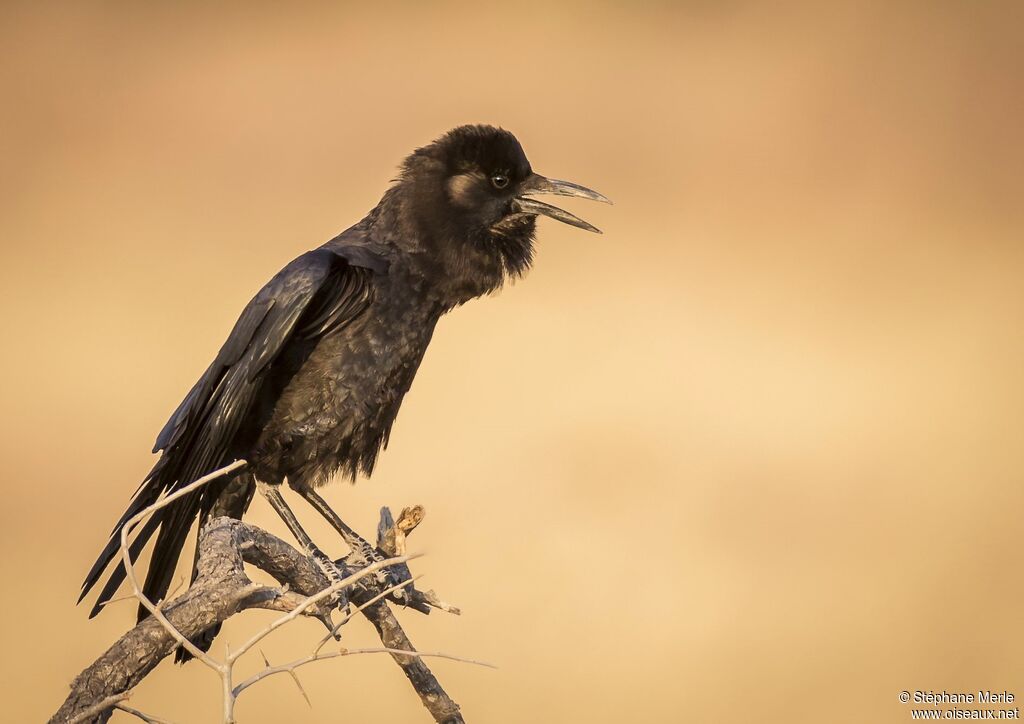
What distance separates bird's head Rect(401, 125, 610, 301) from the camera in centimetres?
429

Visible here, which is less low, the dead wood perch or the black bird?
the black bird

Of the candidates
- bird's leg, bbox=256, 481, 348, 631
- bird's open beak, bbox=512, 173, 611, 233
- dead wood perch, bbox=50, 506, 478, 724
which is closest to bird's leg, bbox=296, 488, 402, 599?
bird's leg, bbox=256, 481, 348, 631

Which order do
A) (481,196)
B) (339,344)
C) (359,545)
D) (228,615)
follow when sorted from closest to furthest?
(228,615), (339,344), (359,545), (481,196)

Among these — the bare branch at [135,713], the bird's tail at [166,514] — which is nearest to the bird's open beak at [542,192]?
the bird's tail at [166,514]

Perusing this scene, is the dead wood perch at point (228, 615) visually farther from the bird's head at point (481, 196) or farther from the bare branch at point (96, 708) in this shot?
the bird's head at point (481, 196)

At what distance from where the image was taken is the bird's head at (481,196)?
14.1 ft

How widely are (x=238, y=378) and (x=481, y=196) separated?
1.19m

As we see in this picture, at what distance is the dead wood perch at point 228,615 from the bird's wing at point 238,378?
0.64 m

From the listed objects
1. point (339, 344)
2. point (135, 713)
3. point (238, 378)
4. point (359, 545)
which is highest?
point (339, 344)

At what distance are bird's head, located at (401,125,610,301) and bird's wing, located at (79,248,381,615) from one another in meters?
0.44

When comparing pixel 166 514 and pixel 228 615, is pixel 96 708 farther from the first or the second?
pixel 166 514

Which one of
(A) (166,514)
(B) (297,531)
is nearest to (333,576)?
(B) (297,531)

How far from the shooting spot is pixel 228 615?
2338 millimetres

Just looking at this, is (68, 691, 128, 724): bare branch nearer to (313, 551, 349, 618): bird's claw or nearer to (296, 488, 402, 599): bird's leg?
(313, 551, 349, 618): bird's claw
